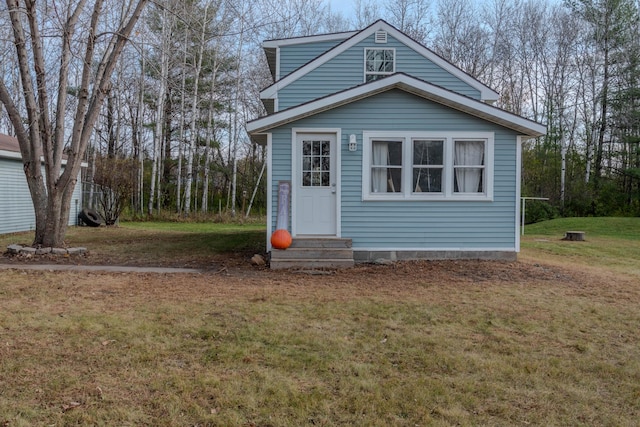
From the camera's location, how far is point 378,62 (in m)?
12.3

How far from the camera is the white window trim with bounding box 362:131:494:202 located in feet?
30.3

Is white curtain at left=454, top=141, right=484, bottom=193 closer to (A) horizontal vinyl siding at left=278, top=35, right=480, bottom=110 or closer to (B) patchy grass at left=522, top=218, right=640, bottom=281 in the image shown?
(B) patchy grass at left=522, top=218, right=640, bottom=281

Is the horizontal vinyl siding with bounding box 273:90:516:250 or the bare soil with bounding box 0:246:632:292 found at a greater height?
the horizontal vinyl siding with bounding box 273:90:516:250

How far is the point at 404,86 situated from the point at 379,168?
1592mm

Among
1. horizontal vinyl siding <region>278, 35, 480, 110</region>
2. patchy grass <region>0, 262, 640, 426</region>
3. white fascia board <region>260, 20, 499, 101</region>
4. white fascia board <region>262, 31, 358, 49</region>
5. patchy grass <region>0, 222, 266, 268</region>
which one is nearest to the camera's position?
patchy grass <region>0, 262, 640, 426</region>

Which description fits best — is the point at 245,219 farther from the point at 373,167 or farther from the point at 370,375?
the point at 370,375

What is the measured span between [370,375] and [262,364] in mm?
902

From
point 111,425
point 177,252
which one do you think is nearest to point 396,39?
point 177,252

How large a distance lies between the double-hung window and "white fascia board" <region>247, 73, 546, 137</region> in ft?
10.9

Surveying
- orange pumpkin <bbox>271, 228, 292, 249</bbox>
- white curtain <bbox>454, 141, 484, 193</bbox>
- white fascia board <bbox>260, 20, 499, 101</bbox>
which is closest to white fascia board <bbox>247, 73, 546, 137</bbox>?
white curtain <bbox>454, 141, 484, 193</bbox>

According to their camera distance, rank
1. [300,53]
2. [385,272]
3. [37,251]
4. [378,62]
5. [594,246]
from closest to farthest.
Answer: [385,272] < [37,251] < [378,62] < [300,53] < [594,246]

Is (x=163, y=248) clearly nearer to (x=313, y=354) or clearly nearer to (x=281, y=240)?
(x=281, y=240)

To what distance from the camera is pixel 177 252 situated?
1077 cm

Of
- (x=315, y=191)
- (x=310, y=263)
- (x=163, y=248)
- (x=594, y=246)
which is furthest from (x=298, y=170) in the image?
(x=594, y=246)
